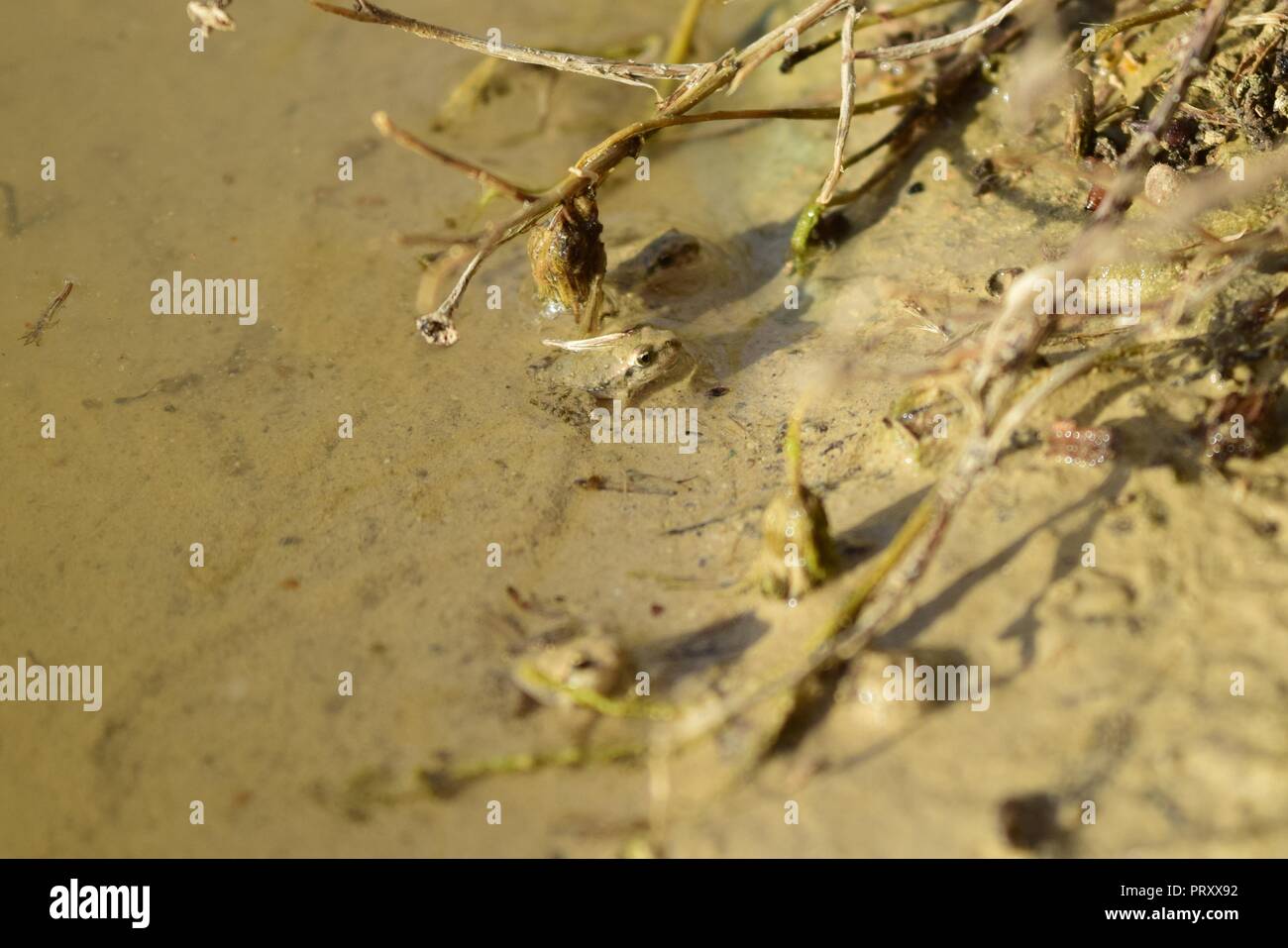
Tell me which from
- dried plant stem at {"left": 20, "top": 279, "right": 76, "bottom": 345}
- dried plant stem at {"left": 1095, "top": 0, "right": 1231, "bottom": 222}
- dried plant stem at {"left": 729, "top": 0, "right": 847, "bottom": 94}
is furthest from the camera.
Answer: dried plant stem at {"left": 20, "top": 279, "right": 76, "bottom": 345}

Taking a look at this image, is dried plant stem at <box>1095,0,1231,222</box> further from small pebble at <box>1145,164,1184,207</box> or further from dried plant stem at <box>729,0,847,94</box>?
dried plant stem at <box>729,0,847,94</box>

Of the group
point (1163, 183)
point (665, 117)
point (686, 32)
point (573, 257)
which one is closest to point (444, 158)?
point (573, 257)

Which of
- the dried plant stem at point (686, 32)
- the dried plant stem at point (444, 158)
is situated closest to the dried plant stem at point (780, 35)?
the dried plant stem at point (444, 158)

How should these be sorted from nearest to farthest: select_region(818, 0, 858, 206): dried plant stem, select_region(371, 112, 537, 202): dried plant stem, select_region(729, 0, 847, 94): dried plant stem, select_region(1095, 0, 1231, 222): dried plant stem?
select_region(371, 112, 537, 202): dried plant stem
select_region(1095, 0, 1231, 222): dried plant stem
select_region(818, 0, 858, 206): dried plant stem
select_region(729, 0, 847, 94): dried plant stem

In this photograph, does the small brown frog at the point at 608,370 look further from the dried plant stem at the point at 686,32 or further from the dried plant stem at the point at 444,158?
the dried plant stem at the point at 686,32

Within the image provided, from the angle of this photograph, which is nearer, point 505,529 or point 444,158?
point 444,158

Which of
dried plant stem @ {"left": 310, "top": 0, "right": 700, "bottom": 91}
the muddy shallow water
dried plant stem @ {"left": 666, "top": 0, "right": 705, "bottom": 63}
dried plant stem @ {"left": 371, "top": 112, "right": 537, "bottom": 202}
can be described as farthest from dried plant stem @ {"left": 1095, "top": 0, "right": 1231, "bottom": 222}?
dried plant stem @ {"left": 666, "top": 0, "right": 705, "bottom": 63}

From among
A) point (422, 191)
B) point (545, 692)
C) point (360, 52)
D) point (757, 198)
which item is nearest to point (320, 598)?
point (545, 692)

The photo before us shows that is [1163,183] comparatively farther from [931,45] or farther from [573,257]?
[573,257]
